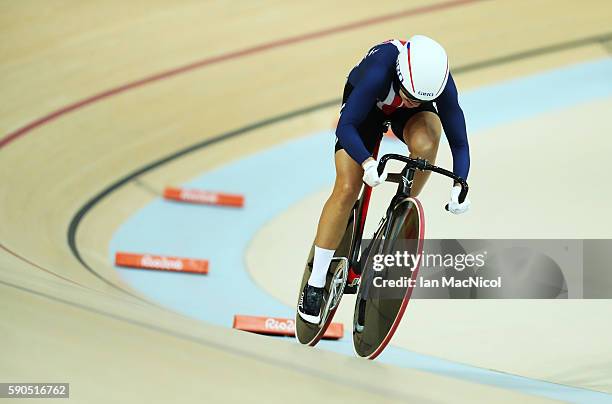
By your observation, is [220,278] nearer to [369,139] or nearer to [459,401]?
[369,139]

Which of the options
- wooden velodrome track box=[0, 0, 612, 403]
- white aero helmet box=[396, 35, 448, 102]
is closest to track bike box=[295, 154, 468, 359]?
white aero helmet box=[396, 35, 448, 102]

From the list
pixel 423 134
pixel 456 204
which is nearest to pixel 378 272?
pixel 456 204

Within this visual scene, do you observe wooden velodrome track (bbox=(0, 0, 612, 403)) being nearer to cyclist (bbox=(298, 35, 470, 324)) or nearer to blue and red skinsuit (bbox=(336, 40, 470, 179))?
cyclist (bbox=(298, 35, 470, 324))

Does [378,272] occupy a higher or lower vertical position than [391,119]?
lower

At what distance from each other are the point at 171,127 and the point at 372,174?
352 centimetres

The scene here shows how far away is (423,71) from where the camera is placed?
2799mm

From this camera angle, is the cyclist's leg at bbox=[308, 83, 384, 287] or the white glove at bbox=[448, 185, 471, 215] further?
the cyclist's leg at bbox=[308, 83, 384, 287]

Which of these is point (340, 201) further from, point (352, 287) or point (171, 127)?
point (171, 127)

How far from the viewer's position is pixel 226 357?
2369 mm

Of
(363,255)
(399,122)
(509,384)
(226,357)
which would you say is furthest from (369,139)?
(226,357)

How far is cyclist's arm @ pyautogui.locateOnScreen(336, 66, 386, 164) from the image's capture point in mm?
2924

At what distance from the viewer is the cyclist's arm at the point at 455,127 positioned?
2.99 metres

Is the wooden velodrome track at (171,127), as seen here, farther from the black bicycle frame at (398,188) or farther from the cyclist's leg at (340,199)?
the black bicycle frame at (398,188)

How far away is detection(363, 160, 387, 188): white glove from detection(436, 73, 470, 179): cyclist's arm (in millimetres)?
308
